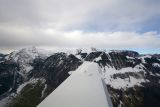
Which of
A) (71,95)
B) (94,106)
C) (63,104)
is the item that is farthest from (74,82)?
(94,106)

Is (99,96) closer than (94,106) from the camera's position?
No

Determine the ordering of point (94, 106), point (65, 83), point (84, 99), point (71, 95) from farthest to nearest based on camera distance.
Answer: point (65, 83) → point (71, 95) → point (84, 99) → point (94, 106)

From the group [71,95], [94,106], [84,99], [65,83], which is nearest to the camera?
[94,106]

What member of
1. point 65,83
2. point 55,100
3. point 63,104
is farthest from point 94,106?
point 65,83

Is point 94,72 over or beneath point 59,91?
over

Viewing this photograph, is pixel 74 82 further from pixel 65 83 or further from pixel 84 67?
pixel 84 67

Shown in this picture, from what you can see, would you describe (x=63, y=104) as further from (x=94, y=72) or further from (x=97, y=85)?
(x=94, y=72)
